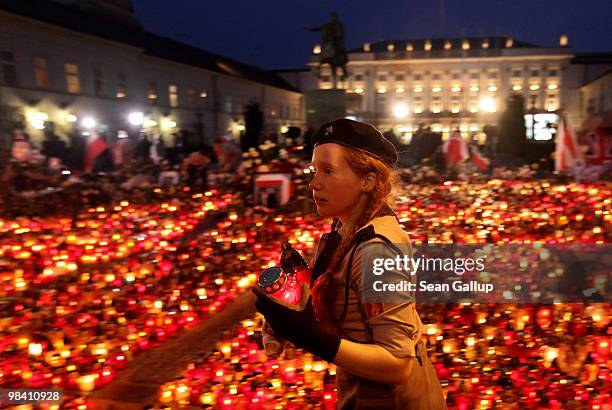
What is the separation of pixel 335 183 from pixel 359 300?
0.40 m

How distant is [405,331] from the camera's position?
165cm

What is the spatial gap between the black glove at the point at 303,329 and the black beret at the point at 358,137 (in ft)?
1.82

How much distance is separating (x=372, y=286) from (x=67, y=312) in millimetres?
4867

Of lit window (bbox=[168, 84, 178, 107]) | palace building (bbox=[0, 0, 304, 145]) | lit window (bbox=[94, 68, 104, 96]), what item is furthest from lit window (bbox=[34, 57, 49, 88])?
lit window (bbox=[168, 84, 178, 107])

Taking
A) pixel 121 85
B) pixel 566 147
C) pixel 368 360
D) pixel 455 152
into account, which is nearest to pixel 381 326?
pixel 368 360

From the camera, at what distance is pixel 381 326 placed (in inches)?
64.4

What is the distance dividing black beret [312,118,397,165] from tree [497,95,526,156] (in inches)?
1052

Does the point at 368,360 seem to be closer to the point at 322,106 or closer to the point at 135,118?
the point at 322,106

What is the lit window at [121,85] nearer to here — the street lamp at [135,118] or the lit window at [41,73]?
the street lamp at [135,118]

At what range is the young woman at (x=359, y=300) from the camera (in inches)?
63.7

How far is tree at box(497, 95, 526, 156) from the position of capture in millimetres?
26953

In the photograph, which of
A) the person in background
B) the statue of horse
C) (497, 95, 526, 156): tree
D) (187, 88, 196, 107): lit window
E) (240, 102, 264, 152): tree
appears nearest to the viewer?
the person in background

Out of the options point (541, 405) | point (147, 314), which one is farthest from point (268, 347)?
point (147, 314)

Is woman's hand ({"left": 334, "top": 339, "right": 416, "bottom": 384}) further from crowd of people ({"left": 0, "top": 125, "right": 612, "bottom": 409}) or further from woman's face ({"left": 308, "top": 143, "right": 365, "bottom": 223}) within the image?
crowd of people ({"left": 0, "top": 125, "right": 612, "bottom": 409})
